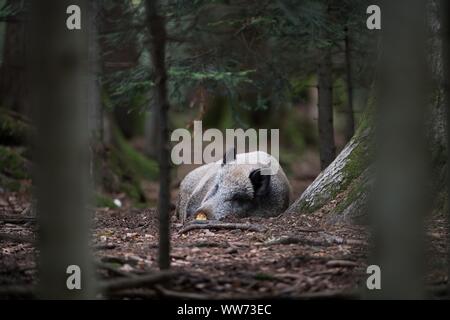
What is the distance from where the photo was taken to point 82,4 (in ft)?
17.8

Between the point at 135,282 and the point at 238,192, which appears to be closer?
the point at 135,282

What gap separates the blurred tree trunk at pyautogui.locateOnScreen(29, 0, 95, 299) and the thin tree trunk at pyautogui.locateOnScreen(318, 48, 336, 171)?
27.9 ft

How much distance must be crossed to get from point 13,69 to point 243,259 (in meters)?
11.3

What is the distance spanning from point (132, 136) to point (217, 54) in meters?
18.2

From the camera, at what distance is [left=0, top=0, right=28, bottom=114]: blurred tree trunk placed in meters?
16.3

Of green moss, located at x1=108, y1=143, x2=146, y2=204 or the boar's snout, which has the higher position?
green moss, located at x1=108, y1=143, x2=146, y2=204

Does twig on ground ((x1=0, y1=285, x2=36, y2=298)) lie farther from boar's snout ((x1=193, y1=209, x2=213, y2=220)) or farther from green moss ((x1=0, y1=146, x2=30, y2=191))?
green moss ((x1=0, y1=146, x2=30, y2=191))

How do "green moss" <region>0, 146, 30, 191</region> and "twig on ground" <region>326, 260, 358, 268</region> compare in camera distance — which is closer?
"twig on ground" <region>326, 260, 358, 268</region>

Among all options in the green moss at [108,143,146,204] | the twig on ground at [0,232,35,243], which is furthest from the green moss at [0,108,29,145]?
the twig on ground at [0,232,35,243]

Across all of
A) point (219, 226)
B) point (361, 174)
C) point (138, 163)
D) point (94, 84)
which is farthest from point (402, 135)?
point (138, 163)

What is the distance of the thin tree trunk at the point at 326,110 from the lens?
1241 centimetres

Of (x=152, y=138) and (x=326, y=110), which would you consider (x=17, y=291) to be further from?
(x=152, y=138)

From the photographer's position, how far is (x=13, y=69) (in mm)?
16344
